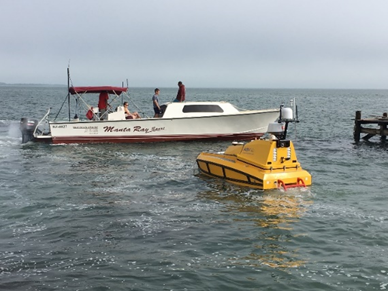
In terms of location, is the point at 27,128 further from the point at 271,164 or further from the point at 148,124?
the point at 271,164

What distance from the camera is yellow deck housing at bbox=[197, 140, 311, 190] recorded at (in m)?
11.9

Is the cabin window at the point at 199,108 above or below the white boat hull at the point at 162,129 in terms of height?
above

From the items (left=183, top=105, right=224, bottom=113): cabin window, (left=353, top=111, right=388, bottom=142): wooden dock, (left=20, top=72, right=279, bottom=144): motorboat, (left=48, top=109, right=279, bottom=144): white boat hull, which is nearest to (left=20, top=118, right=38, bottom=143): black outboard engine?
(left=20, top=72, right=279, bottom=144): motorboat

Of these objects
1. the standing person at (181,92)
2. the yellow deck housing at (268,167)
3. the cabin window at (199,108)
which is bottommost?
the yellow deck housing at (268,167)

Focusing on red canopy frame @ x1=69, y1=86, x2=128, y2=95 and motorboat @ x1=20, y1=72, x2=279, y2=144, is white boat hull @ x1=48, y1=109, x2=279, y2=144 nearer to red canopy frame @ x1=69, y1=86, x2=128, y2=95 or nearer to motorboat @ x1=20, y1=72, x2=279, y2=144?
motorboat @ x1=20, y1=72, x2=279, y2=144

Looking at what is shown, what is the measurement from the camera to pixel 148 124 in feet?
73.5

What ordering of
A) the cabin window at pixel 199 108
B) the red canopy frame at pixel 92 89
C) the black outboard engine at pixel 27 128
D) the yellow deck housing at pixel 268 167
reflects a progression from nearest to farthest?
the yellow deck housing at pixel 268 167, the black outboard engine at pixel 27 128, the red canopy frame at pixel 92 89, the cabin window at pixel 199 108

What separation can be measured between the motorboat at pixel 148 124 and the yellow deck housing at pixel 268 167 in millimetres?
9605

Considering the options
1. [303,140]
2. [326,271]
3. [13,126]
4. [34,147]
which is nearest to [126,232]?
[326,271]

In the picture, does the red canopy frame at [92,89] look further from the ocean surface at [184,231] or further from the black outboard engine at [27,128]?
the ocean surface at [184,231]

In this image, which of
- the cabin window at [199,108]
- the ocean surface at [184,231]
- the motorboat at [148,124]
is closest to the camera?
the ocean surface at [184,231]

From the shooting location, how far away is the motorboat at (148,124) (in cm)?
2206

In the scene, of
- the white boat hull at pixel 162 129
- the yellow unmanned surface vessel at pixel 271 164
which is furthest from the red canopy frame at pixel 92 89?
the yellow unmanned surface vessel at pixel 271 164

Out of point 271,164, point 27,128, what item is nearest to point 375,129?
point 271,164
